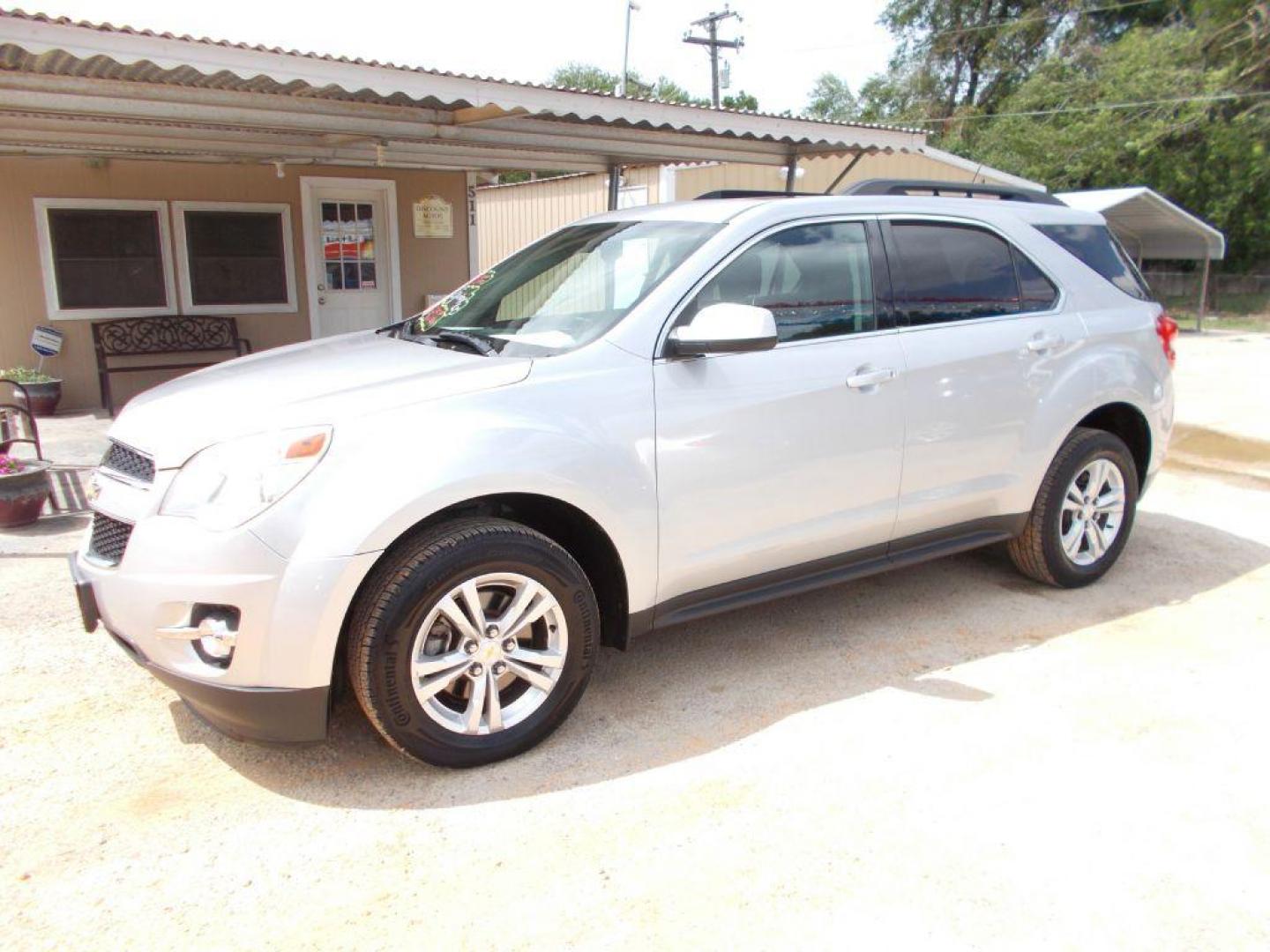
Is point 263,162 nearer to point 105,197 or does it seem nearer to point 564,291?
point 105,197

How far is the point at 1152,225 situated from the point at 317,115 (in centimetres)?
1895

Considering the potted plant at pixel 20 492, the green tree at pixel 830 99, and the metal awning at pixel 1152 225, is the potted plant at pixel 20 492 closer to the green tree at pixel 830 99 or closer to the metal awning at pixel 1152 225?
the metal awning at pixel 1152 225

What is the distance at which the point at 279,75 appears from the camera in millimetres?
5473

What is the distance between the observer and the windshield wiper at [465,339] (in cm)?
337

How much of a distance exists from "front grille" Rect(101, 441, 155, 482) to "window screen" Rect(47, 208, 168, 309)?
7260 millimetres

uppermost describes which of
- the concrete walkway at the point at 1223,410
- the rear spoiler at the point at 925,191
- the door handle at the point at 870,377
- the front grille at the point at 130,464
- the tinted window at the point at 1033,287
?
the rear spoiler at the point at 925,191

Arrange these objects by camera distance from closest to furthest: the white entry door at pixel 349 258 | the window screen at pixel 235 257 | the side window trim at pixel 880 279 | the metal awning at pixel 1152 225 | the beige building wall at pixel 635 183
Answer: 1. the side window trim at pixel 880 279
2. the window screen at pixel 235 257
3. the white entry door at pixel 349 258
4. the beige building wall at pixel 635 183
5. the metal awning at pixel 1152 225

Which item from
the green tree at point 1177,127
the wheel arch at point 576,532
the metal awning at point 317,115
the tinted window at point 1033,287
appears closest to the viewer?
the wheel arch at point 576,532

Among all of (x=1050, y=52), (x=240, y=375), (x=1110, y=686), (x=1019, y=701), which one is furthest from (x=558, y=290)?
(x=1050, y=52)

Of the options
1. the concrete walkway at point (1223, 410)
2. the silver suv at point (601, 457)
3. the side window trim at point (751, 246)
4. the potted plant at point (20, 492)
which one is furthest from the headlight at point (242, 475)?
the concrete walkway at point (1223, 410)

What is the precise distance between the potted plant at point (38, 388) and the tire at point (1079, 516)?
851 cm

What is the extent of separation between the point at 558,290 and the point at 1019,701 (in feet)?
7.52

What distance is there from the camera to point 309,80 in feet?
18.3

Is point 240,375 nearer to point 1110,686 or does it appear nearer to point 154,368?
point 1110,686
